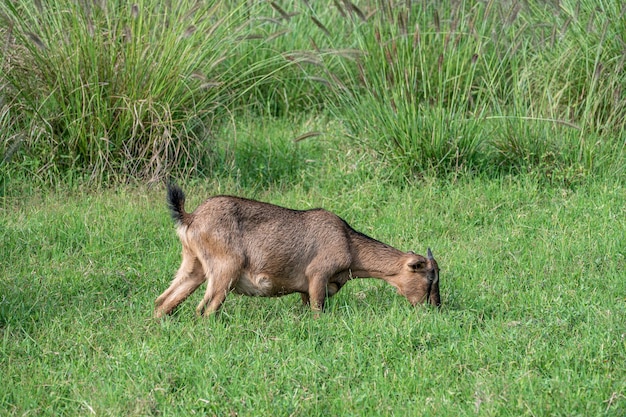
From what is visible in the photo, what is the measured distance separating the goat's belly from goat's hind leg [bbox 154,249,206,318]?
279 mm

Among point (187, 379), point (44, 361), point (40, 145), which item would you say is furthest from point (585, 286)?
point (40, 145)

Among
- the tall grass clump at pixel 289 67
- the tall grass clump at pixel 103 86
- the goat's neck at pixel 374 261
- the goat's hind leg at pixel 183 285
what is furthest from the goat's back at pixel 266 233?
the tall grass clump at pixel 289 67

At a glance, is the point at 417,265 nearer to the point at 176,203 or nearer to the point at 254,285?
the point at 254,285

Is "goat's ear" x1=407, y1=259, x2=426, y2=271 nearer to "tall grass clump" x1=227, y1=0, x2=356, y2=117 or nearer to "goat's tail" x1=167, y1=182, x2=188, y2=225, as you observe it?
"goat's tail" x1=167, y1=182, x2=188, y2=225

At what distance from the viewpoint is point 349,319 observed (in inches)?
260

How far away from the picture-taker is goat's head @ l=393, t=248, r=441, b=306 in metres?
6.91

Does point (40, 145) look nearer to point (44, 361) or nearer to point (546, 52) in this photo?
point (44, 361)

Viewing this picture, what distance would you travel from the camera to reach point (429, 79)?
32.3 feet

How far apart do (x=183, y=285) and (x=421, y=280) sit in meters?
1.65

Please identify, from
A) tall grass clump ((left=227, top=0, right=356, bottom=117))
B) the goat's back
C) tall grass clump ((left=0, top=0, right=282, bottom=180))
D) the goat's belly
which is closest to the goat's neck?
the goat's back

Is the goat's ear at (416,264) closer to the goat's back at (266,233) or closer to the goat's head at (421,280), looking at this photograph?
the goat's head at (421,280)

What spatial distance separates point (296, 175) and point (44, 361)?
451 cm

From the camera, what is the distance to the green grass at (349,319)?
5.38 m

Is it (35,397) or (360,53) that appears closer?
(35,397)
